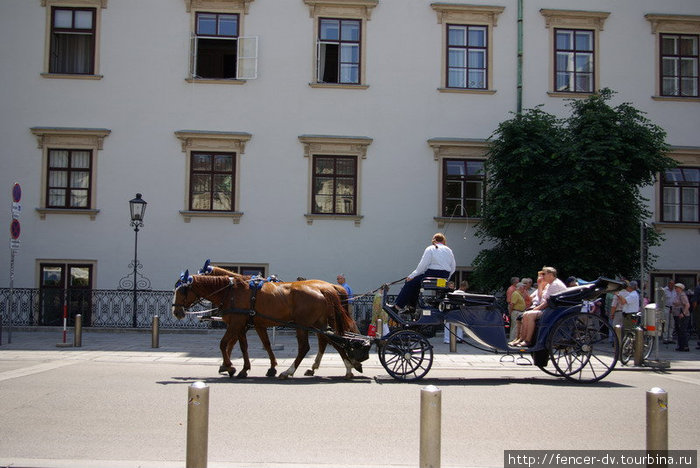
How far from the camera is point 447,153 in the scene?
871 inches

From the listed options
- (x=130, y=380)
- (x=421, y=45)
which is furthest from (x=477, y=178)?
(x=130, y=380)

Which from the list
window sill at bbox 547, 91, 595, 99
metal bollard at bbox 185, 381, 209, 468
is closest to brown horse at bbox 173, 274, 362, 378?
metal bollard at bbox 185, 381, 209, 468

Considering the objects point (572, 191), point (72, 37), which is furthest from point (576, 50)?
point (72, 37)

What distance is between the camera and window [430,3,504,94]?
2231 cm

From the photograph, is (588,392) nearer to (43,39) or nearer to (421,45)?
(421,45)

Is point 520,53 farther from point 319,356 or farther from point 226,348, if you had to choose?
point 226,348

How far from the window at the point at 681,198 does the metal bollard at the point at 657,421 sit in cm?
1912

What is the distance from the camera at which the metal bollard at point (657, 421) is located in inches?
209

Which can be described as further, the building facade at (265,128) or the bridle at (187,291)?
the building facade at (265,128)

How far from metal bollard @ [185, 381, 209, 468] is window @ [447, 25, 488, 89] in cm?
1868

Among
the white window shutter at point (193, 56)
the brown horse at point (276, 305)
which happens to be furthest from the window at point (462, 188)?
the brown horse at point (276, 305)

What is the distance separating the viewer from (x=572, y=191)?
62.6ft

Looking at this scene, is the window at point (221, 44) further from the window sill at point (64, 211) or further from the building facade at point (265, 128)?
the window sill at point (64, 211)

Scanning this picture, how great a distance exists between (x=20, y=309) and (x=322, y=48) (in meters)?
12.1
